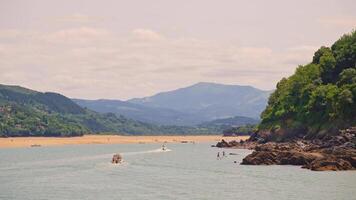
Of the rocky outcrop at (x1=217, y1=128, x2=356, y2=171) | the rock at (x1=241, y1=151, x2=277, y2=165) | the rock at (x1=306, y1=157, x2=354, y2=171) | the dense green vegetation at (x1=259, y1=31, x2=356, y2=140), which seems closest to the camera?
the rock at (x1=306, y1=157, x2=354, y2=171)

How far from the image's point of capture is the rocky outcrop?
114062 mm

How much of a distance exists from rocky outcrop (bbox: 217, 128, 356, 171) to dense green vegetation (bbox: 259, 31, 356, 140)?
778cm

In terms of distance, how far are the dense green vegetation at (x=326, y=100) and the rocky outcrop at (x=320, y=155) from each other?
7778 millimetres

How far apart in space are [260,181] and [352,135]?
45850 mm

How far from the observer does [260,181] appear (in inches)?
3952

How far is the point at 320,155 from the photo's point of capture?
4862 inches

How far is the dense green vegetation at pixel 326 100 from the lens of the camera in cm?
15562

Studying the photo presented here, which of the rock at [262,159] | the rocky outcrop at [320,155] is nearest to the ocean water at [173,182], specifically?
the rock at [262,159]

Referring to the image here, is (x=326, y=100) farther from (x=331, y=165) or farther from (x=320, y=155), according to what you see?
(x=331, y=165)

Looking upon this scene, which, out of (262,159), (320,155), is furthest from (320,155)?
(262,159)

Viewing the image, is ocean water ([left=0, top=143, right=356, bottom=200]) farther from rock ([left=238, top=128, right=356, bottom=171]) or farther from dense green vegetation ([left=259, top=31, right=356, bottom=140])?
dense green vegetation ([left=259, top=31, right=356, bottom=140])

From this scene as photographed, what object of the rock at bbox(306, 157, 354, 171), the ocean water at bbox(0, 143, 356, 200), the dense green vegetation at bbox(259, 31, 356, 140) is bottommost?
the ocean water at bbox(0, 143, 356, 200)

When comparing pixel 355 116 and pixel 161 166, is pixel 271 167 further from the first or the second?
pixel 355 116

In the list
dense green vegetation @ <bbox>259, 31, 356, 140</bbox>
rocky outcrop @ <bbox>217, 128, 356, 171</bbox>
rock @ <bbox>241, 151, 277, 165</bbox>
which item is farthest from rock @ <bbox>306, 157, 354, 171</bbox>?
dense green vegetation @ <bbox>259, 31, 356, 140</bbox>
